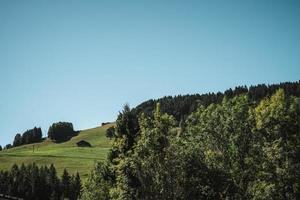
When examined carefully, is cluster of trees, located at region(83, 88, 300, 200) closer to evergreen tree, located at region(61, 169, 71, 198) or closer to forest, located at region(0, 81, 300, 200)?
forest, located at region(0, 81, 300, 200)

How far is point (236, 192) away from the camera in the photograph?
1378 inches

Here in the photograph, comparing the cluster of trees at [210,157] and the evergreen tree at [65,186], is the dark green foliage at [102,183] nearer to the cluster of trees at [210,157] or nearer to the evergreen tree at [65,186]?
the cluster of trees at [210,157]

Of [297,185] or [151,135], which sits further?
[297,185]

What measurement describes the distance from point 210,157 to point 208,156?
277 mm

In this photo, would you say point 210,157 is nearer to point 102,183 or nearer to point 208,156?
point 208,156

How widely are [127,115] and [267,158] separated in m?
15.8

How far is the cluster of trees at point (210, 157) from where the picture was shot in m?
28.2

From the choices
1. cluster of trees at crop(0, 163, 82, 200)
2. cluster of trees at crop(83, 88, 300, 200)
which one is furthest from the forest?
cluster of trees at crop(0, 163, 82, 200)

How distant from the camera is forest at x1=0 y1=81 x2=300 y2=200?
92.7ft

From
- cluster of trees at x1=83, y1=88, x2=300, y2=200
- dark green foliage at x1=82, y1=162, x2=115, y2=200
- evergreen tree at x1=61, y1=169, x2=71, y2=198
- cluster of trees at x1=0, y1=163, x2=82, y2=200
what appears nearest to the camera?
cluster of trees at x1=83, y1=88, x2=300, y2=200

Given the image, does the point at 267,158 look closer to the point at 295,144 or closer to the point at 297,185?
the point at 297,185

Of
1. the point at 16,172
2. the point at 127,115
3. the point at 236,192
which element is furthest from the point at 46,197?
the point at 236,192

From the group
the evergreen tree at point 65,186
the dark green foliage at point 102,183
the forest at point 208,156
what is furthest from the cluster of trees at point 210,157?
the evergreen tree at point 65,186

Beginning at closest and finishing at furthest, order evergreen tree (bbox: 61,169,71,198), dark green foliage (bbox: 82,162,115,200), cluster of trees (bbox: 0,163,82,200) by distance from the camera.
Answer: dark green foliage (bbox: 82,162,115,200)
cluster of trees (bbox: 0,163,82,200)
evergreen tree (bbox: 61,169,71,198)
